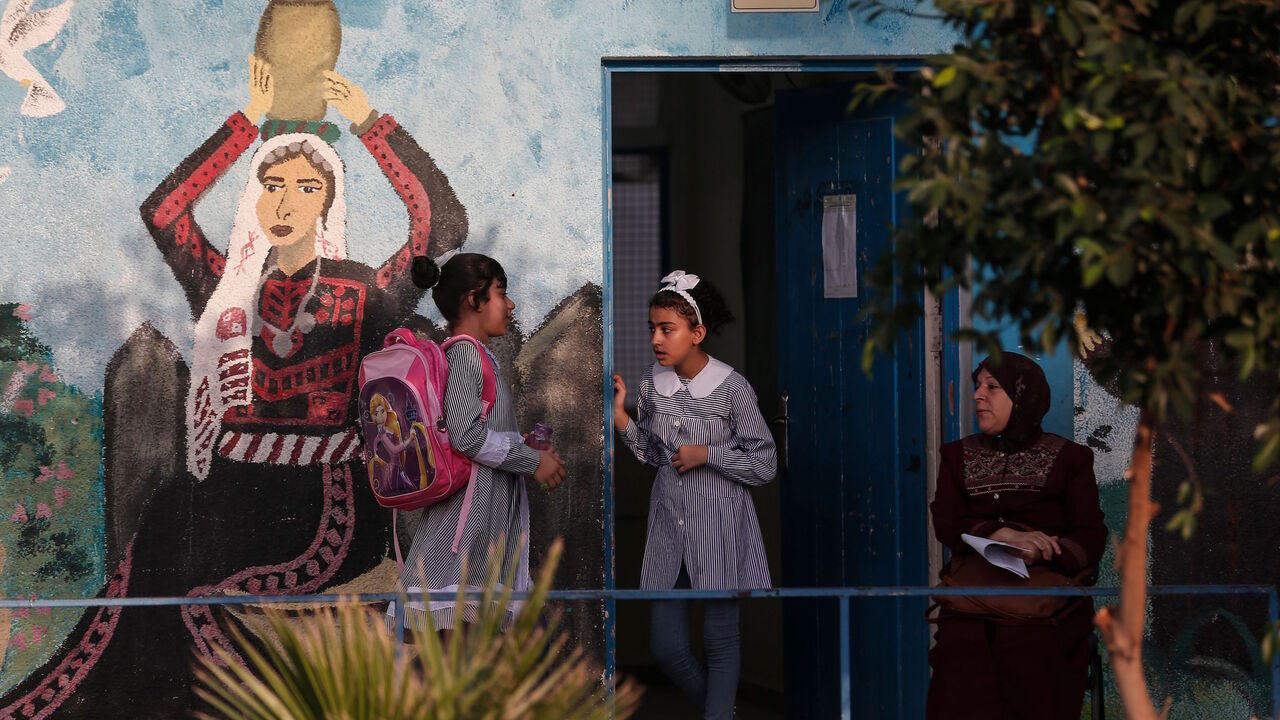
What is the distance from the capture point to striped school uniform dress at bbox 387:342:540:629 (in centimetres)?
443

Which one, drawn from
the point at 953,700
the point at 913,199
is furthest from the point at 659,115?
the point at 913,199

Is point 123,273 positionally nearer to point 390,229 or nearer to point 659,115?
point 390,229

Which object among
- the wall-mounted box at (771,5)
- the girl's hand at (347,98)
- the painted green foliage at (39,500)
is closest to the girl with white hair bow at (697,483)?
the wall-mounted box at (771,5)

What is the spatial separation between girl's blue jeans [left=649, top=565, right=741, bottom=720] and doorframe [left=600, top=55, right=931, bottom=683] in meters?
0.37

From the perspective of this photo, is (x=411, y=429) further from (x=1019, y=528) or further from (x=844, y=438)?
(x=844, y=438)

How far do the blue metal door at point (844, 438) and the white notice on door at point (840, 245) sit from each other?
29mm

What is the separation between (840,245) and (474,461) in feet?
6.81

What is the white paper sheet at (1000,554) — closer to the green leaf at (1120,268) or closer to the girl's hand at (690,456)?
the girl's hand at (690,456)

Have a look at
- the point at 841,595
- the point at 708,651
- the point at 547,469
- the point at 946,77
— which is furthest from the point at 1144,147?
the point at 708,651

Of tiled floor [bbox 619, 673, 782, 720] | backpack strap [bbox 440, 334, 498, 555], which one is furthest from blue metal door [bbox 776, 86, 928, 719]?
backpack strap [bbox 440, 334, 498, 555]

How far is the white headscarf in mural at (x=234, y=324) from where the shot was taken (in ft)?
17.4

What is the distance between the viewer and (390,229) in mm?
5363

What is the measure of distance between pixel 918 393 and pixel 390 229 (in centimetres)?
209

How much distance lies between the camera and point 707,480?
5121 mm
